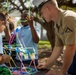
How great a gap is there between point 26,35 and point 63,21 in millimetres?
1697

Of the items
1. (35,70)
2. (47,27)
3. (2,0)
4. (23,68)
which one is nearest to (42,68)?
(35,70)

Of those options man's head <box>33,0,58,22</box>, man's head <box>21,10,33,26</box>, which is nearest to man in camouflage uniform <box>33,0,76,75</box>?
man's head <box>33,0,58,22</box>

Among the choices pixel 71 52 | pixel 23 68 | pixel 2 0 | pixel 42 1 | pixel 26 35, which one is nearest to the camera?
pixel 71 52

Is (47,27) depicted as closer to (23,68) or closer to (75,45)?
(23,68)

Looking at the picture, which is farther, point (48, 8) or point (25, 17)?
point (25, 17)

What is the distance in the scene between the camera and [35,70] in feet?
9.78

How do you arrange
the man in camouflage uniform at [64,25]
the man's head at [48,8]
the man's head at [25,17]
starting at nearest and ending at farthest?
the man in camouflage uniform at [64,25] < the man's head at [48,8] < the man's head at [25,17]

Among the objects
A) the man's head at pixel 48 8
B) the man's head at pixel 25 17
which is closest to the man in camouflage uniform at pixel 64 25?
the man's head at pixel 48 8

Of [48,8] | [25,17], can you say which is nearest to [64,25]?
[48,8]

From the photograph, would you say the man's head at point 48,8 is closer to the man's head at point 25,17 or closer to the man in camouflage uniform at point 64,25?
the man in camouflage uniform at point 64,25

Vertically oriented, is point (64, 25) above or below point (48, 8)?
below

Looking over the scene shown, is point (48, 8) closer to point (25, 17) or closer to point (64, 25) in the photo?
point (64, 25)

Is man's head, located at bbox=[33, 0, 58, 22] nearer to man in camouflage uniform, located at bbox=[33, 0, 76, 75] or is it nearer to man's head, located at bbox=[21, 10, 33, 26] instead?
man in camouflage uniform, located at bbox=[33, 0, 76, 75]

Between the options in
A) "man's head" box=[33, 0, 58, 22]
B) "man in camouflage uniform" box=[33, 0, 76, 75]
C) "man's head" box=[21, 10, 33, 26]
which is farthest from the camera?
"man's head" box=[21, 10, 33, 26]
